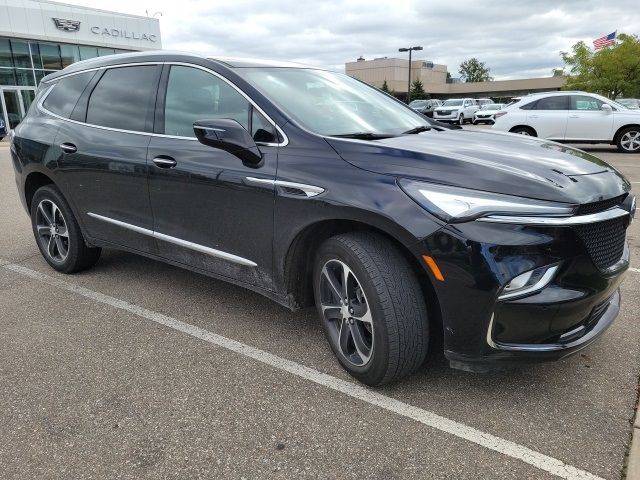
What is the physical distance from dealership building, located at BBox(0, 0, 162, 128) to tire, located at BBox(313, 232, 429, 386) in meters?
29.9

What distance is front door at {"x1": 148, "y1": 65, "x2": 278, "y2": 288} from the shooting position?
9.86ft

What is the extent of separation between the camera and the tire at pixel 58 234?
4.39 meters

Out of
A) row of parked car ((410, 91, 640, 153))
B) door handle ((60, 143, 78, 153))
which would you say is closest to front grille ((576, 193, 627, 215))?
door handle ((60, 143, 78, 153))

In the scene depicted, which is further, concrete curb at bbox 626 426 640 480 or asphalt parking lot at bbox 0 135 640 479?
asphalt parking lot at bbox 0 135 640 479

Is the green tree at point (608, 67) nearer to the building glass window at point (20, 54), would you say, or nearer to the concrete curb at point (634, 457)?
the building glass window at point (20, 54)

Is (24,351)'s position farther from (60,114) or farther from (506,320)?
(506,320)

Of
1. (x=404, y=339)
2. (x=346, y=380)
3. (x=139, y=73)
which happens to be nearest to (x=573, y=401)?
(x=404, y=339)

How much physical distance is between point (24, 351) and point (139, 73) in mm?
2010

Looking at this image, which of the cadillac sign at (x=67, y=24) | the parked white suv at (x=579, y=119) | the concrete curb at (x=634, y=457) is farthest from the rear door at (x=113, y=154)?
the cadillac sign at (x=67, y=24)

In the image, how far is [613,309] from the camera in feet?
9.09

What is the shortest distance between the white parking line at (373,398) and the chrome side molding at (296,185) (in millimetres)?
1001

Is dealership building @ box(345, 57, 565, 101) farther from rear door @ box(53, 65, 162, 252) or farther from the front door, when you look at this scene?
the front door

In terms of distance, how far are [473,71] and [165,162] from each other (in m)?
122

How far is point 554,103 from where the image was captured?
13.2 m
